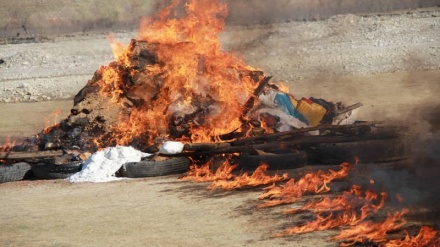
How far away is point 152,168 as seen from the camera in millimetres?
17516

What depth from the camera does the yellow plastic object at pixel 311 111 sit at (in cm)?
1925

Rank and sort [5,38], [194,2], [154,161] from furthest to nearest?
[5,38], [194,2], [154,161]

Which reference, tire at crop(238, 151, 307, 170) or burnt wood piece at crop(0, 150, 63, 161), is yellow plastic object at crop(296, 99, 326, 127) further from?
burnt wood piece at crop(0, 150, 63, 161)

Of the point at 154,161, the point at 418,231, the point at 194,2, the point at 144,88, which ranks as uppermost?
the point at 194,2

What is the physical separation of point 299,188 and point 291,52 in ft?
81.2

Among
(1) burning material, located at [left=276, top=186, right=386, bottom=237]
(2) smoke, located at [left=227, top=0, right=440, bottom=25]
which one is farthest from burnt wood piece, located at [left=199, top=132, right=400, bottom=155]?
(2) smoke, located at [left=227, top=0, right=440, bottom=25]

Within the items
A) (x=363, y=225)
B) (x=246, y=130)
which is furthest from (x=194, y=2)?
(x=363, y=225)

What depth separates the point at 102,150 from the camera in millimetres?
18266

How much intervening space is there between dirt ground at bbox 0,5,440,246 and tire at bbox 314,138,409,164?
0.32 meters

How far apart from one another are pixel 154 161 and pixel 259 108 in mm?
2985

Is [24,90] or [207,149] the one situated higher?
[24,90]

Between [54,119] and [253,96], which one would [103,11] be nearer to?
[54,119]

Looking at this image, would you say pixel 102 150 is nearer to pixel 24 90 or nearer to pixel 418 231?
pixel 418 231

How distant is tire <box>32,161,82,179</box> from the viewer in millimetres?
18000
